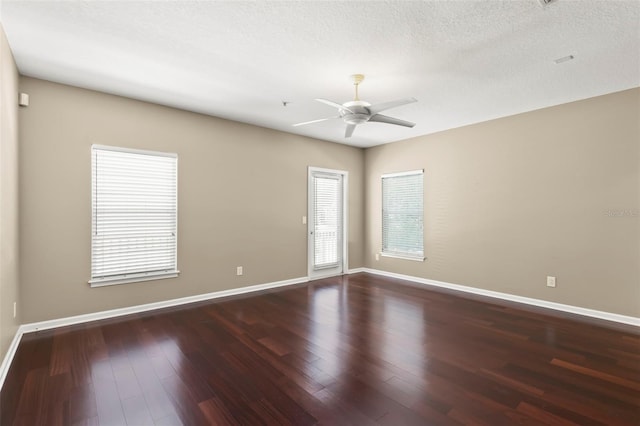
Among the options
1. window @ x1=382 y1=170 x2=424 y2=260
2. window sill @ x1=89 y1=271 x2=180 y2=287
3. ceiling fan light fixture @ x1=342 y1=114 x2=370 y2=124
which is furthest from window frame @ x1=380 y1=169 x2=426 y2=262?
window sill @ x1=89 y1=271 x2=180 y2=287

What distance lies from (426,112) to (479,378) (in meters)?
3.36

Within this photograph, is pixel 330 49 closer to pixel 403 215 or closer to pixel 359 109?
pixel 359 109

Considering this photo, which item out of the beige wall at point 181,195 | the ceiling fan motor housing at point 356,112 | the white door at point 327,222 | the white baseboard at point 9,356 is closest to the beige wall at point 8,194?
the white baseboard at point 9,356

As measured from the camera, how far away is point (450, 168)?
528 centimetres

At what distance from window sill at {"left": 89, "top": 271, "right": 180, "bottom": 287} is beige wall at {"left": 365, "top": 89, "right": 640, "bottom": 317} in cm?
409

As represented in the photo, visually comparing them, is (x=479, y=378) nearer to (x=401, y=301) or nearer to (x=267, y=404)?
(x=267, y=404)

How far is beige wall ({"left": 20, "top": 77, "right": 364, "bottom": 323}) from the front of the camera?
3.32 metres

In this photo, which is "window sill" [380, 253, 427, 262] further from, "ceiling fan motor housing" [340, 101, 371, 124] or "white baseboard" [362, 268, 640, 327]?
"ceiling fan motor housing" [340, 101, 371, 124]

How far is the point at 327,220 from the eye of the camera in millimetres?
6152

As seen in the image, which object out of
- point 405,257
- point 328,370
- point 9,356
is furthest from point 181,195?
point 405,257

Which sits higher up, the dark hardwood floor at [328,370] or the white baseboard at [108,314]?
the white baseboard at [108,314]

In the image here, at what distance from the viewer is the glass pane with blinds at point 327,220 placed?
5.96 metres

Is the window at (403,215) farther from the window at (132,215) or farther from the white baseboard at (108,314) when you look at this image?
the window at (132,215)

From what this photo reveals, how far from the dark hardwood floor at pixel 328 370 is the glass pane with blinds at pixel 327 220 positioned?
2.14 metres
